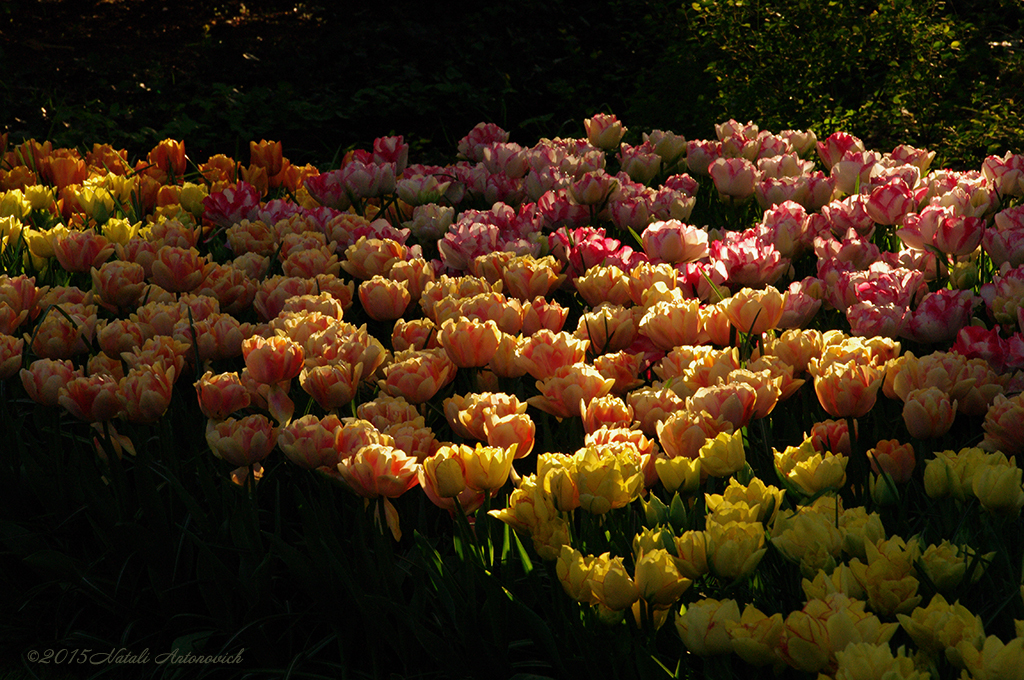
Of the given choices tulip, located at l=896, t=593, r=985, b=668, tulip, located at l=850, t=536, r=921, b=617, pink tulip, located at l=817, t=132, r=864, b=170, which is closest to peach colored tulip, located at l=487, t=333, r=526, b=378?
tulip, located at l=850, t=536, r=921, b=617

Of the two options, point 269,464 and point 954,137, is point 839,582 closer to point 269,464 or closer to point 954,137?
point 269,464

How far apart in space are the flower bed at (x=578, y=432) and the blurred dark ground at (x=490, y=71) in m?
2.21

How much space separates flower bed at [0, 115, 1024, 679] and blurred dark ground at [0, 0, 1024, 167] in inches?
86.9

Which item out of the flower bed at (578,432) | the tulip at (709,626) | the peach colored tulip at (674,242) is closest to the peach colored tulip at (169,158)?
the flower bed at (578,432)

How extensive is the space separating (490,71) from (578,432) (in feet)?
21.2

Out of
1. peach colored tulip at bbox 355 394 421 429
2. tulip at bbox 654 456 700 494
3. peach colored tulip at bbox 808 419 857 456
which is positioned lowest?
peach colored tulip at bbox 355 394 421 429

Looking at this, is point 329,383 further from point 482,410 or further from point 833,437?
point 833,437

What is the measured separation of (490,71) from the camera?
7840 mm

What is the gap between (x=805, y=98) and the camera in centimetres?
557

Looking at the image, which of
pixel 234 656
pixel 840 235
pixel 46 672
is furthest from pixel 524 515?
pixel 840 235

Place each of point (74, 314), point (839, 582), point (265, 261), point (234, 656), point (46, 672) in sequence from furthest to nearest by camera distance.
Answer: point (265, 261), point (74, 314), point (46, 672), point (234, 656), point (839, 582)

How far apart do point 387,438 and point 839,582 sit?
73 cm

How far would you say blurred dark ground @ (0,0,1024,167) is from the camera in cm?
543

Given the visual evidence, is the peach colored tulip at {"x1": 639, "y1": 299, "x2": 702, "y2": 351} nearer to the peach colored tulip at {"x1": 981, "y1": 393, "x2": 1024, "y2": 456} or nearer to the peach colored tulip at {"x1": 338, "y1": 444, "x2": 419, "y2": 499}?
the peach colored tulip at {"x1": 981, "y1": 393, "x2": 1024, "y2": 456}
